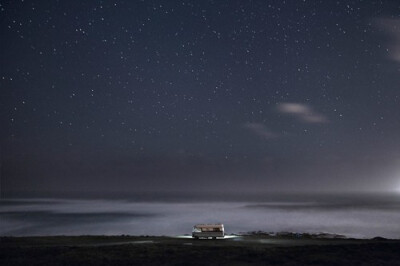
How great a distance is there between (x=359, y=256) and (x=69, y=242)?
20528 mm

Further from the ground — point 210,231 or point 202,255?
point 210,231

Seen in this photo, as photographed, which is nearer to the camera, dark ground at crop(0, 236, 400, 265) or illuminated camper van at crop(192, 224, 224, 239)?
dark ground at crop(0, 236, 400, 265)

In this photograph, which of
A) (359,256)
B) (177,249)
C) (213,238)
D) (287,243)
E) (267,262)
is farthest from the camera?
(213,238)

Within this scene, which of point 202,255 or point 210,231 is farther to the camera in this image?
point 210,231

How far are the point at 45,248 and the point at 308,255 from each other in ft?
54.0

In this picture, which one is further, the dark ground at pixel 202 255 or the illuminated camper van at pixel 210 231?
the illuminated camper van at pixel 210 231

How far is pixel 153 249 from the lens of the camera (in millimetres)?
25344

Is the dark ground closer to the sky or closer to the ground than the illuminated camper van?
closer to the ground

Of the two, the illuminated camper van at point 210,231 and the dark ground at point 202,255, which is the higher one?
the illuminated camper van at point 210,231

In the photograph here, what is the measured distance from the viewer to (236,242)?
1155 inches

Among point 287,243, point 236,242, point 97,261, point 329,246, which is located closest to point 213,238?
point 236,242

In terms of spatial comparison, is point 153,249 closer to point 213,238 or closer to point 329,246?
point 213,238

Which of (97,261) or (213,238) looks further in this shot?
(213,238)

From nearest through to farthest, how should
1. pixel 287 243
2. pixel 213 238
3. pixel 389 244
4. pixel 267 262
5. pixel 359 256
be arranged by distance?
pixel 267 262, pixel 359 256, pixel 389 244, pixel 287 243, pixel 213 238
